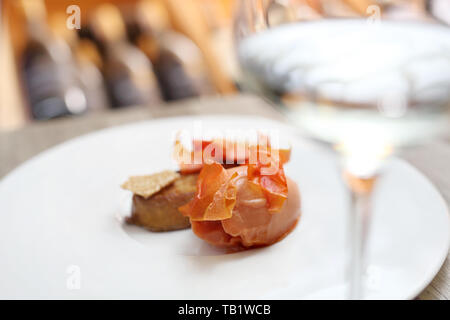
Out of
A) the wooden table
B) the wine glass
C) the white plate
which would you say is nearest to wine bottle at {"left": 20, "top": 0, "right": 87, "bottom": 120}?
the wooden table

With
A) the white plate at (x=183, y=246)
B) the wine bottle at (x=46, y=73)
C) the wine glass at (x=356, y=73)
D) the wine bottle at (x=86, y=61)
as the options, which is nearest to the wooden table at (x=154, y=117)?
the white plate at (x=183, y=246)

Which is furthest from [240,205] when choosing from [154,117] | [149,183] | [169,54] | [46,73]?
[169,54]

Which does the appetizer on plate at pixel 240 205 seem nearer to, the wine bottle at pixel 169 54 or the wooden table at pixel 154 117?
the wooden table at pixel 154 117

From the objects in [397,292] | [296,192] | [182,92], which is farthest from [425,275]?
[182,92]

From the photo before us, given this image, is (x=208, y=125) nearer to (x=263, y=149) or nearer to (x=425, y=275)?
(x=263, y=149)

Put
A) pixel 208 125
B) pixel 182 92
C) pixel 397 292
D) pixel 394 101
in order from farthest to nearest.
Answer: pixel 182 92 → pixel 208 125 → pixel 397 292 → pixel 394 101

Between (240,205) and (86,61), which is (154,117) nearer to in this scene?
(240,205)
